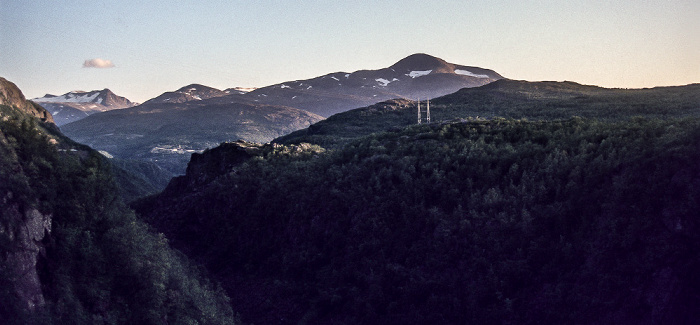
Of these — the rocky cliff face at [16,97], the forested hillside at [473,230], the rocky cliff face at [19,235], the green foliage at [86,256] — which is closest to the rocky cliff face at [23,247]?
the rocky cliff face at [19,235]

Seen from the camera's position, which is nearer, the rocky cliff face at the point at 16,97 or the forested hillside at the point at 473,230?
the forested hillside at the point at 473,230

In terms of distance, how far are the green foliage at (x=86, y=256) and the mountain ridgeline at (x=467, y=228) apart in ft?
14.8

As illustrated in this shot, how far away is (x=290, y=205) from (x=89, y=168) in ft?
32.2

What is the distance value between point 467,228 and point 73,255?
13.0m

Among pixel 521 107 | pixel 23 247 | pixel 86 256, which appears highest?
pixel 521 107

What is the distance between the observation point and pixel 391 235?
18.2 metres

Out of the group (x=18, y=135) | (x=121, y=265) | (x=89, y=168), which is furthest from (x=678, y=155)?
(x=18, y=135)

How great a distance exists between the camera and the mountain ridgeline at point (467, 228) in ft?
41.6

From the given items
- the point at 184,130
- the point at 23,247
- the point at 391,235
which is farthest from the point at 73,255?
the point at 184,130

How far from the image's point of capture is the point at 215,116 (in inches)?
7151

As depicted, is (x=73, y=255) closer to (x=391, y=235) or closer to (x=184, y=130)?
(x=391, y=235)

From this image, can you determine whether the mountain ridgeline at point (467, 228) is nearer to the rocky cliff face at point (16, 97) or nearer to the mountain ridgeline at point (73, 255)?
the mountain ridgeline at point (73, 255)

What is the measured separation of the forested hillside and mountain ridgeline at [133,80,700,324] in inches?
2.0

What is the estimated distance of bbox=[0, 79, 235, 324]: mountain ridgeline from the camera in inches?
439
